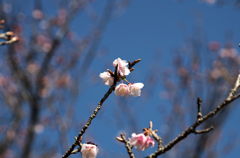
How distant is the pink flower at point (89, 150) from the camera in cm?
164

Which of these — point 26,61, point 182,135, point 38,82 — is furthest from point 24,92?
point 182,135

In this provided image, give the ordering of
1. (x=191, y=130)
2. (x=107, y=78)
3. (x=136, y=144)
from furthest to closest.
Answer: (x=107, y=78) < (x=136, y=144) < (x=191, y=130)

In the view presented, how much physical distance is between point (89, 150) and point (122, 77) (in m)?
0.39

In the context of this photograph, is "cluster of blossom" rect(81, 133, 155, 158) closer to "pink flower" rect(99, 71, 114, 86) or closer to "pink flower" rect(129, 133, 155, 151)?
"pink flower" rect(129, 133, 155, 151)

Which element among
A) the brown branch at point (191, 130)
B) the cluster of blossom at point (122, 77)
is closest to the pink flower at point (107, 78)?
the cluster of blossom at point (122, 77)

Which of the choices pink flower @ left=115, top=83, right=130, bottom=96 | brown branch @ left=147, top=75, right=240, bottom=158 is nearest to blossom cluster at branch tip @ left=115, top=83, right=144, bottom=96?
pink flower @ left=115, top=83, right=130, bottom=96

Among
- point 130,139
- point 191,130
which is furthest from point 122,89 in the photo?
point 191,130

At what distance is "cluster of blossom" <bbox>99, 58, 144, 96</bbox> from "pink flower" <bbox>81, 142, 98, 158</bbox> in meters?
0.32

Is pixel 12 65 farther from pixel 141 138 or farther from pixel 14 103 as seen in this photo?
pixel 141 138

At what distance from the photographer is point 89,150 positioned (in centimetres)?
173

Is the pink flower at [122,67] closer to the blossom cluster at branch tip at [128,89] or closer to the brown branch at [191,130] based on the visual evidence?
the blossom cluster at branch tip at [128,89]

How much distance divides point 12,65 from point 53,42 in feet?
2.87

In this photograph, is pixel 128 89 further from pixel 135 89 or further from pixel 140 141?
pixel 140 141

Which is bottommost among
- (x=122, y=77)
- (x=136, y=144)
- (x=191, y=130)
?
(x=191, y=130)
